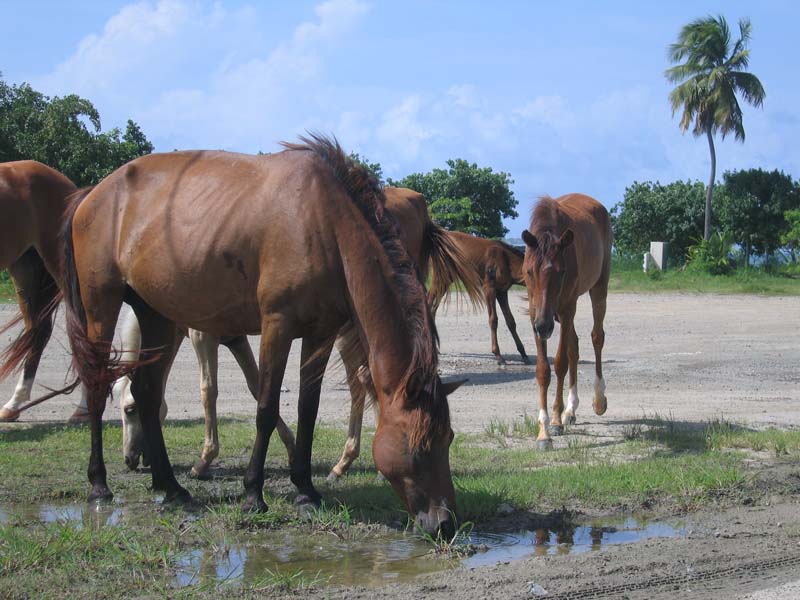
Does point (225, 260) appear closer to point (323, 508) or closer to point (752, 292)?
point (323, 508)

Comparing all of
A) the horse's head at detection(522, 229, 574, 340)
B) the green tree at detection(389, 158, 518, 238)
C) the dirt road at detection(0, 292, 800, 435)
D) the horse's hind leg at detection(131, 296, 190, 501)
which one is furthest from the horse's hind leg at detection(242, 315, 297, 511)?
the green tree at detection(389, 158, 518, 238)

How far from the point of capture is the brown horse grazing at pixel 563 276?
8.49 m

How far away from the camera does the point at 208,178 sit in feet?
21.1

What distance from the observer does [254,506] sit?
600cm

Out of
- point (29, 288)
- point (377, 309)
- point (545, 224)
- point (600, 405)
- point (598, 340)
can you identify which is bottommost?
point (600, 405)

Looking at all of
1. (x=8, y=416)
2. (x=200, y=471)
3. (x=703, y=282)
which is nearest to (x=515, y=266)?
(x=8, y=416)

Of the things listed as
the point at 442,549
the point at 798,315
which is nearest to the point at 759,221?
the point at 798,315

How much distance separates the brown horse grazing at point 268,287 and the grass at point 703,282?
21706mm

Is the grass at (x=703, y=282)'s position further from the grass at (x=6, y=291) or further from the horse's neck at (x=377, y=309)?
the horse's neck at (x=377, y=309)

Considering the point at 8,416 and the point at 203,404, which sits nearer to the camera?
the point at 203,404

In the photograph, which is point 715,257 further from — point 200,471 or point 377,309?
point 377,309

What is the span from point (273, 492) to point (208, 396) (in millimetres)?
1007

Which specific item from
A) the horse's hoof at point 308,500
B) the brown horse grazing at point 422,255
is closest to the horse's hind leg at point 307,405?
the horse's hoof at point 308,500

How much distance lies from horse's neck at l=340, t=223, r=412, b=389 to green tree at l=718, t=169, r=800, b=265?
35.7 meters
